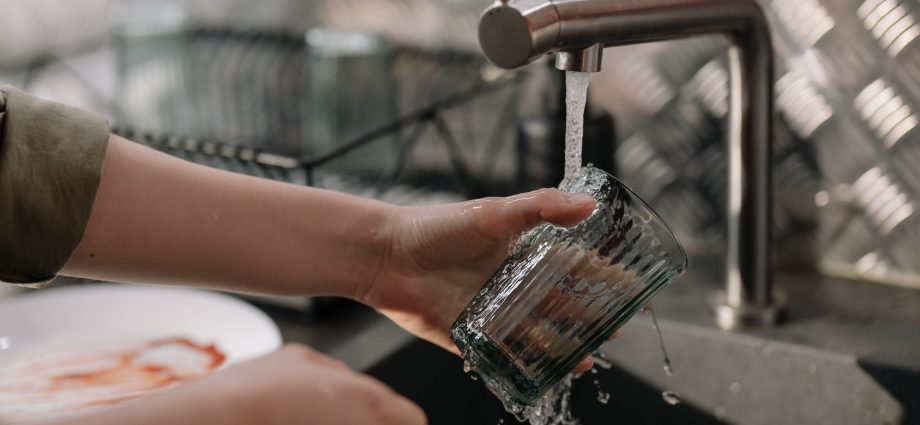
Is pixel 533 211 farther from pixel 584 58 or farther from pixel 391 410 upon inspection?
pixel 391 410

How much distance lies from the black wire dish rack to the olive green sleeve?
0.33 metres

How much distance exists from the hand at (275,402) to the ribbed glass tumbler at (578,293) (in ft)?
0.73

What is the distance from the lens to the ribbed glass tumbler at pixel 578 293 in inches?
28.6

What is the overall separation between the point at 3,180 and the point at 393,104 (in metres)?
0.74

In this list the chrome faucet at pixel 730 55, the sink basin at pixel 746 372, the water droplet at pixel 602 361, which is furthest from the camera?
the sink basin at pixel 746 372

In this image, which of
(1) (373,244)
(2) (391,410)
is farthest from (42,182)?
(2) (391,410)

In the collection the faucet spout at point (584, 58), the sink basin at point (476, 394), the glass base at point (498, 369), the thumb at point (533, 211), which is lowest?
the sink basin at point (476, 394)

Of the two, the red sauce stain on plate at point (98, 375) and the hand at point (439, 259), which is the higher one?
the hand at point (439, 259)

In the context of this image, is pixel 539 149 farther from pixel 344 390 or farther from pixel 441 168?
pixel 344 390

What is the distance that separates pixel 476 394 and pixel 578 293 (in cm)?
41

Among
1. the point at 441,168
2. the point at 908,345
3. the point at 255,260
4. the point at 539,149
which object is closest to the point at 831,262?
the point at 908,345

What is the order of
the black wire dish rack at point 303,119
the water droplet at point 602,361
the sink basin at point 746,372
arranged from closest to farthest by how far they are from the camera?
1. the water droplet at point 602,361
2. the sink basin at point 746,372
3. the black wire dish rack at point 303,119

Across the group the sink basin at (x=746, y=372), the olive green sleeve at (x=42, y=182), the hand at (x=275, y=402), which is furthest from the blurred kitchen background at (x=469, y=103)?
the hand at (x=275, y=402)

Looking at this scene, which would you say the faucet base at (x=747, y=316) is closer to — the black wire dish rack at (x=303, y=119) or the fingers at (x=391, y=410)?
the black wire dish rack at (x=303, y=119)
